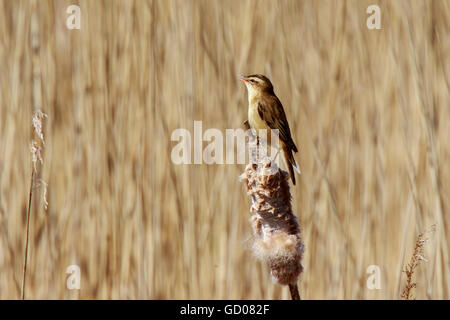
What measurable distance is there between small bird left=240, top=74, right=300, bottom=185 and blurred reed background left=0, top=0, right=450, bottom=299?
0.06 m

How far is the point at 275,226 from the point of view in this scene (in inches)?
53.7

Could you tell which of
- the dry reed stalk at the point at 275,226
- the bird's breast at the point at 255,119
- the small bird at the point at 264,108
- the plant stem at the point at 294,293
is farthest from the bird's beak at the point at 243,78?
the plant stem at the point at 294,293

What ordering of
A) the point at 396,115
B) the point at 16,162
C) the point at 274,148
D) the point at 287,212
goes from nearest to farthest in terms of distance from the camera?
the point at 287,212
the point at 274,148
the point at 16,162
the point at 396,115

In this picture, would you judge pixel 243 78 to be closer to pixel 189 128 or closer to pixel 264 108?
pixel 264 108

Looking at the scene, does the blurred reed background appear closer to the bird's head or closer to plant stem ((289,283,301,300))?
the bird's head

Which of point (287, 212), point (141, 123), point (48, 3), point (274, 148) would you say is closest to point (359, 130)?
point (274, 148)

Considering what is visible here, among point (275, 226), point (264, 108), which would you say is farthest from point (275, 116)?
point (275, 226)

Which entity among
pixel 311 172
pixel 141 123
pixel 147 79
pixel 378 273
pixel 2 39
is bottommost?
pixel 378 273

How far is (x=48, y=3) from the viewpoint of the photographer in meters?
2.23

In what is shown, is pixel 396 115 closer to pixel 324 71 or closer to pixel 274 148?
pixel 324 71

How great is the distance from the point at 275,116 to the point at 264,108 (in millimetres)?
68

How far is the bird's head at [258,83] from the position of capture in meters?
2.17

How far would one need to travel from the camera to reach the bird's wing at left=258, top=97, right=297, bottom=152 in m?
2.04

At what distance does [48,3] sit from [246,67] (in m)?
0.80
